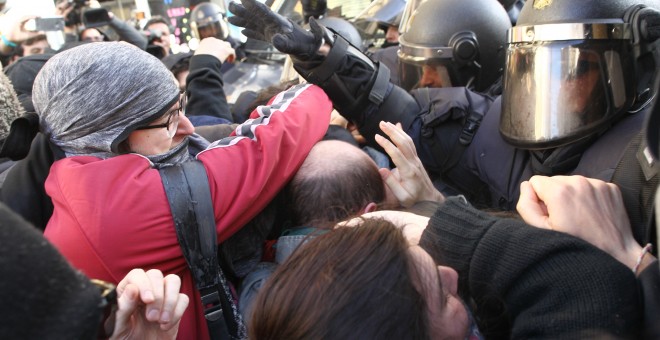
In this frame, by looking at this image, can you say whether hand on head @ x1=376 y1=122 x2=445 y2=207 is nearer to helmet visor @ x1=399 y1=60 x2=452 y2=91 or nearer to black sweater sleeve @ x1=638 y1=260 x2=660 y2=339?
black sweater sleeve @ x1=638 y1=260 x2=660 y2=339

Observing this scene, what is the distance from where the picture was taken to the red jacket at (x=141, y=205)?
123 cm

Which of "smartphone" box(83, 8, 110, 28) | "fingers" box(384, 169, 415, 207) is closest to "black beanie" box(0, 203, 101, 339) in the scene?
"fingers" box(384, 169, 415, 207)

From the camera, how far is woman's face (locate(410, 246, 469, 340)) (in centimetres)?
90

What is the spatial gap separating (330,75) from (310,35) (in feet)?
0.53

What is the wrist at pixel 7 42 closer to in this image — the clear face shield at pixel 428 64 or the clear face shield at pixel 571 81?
the clear face shield at pixel 428 64

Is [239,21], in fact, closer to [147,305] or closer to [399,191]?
[399,191]

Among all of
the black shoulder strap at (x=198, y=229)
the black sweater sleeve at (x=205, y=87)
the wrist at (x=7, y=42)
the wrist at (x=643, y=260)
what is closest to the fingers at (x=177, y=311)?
the black shoulder strap at (x=198, y=229)

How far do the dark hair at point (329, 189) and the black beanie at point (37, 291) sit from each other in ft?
3.21

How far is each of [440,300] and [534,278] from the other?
0.55 feet

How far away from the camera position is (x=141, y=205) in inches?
50.0

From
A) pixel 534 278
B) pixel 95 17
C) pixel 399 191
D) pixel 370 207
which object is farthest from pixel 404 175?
pixel 95 17

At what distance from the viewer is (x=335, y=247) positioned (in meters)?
0.89

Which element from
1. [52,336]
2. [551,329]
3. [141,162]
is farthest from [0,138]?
[551,329]

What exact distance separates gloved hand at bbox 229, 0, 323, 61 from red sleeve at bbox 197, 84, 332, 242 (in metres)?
0.23
